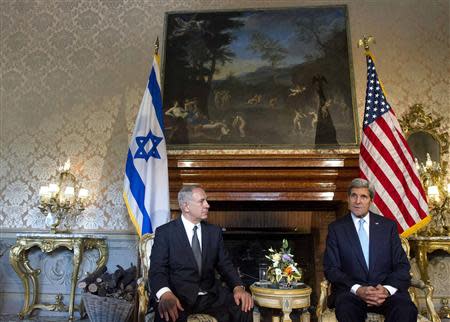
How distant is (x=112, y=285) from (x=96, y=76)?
329 centimetres

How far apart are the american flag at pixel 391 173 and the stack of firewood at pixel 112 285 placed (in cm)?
297

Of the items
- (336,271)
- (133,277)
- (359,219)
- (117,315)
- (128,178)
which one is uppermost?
(128,178)

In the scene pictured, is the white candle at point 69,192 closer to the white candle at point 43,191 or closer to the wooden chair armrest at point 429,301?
the white candle at point 43,191

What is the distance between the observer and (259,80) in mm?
5664

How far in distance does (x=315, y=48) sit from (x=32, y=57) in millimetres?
4541

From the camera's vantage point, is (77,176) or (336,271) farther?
(77,176)

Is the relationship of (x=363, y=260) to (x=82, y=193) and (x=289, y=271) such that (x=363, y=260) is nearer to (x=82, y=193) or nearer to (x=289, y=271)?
(x=289, y=271)

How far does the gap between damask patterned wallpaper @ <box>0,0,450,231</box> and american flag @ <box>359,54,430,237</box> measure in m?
1.37

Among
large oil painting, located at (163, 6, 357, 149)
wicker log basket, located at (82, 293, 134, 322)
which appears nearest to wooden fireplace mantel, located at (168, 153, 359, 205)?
large oil painting, located at (163, 6, 357, 149)

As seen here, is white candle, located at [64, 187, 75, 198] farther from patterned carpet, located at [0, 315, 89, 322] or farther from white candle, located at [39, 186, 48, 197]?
patterned carpet, located at [0, 315, 89, 322]

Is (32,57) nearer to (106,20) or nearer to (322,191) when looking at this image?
(106,20)

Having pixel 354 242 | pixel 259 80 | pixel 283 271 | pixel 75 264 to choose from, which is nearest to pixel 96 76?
pixel 259 80

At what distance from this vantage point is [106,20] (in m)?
6.18

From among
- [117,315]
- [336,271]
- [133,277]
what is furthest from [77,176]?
[336,271]
